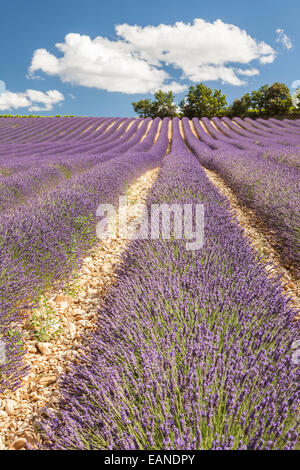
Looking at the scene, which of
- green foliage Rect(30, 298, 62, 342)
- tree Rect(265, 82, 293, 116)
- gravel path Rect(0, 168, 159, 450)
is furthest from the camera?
tree Rect(265, 82, 293, 116)

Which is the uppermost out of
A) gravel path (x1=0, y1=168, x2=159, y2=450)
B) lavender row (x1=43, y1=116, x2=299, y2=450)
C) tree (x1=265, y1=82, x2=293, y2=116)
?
tree (x1=265, y1=82, x2=293, y2=116)

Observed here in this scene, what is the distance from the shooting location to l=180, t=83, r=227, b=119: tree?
31.6 m

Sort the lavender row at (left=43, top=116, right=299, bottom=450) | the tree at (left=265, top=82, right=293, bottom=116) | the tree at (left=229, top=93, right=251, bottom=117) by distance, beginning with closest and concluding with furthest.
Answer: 1. the lavender row at (left=43, top=116, right=299, bottom=450)
2. the tree at (left=265, top=82, right=293, bottom=116)
3. the tree at (left=229, top=93, right=251, bottom=117)

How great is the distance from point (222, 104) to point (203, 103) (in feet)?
9.06

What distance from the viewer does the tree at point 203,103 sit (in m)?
31.6

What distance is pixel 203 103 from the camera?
31.5 m

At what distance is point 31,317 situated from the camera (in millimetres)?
2271

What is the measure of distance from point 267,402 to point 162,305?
2.26ft

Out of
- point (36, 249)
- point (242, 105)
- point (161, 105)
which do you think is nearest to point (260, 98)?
point (242, 105)

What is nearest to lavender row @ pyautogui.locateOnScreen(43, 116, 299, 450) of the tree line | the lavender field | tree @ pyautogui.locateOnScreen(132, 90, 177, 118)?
the lavender field

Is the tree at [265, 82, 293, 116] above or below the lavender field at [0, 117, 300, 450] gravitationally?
above

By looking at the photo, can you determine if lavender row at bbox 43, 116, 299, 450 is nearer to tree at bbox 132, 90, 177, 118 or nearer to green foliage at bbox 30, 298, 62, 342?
green foliage at bbox 30, 298, 62, 342

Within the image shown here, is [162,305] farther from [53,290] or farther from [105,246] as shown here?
[105,246]

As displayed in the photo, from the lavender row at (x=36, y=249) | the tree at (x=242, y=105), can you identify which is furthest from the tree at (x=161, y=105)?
the lavender row at (x=36, y=249)
